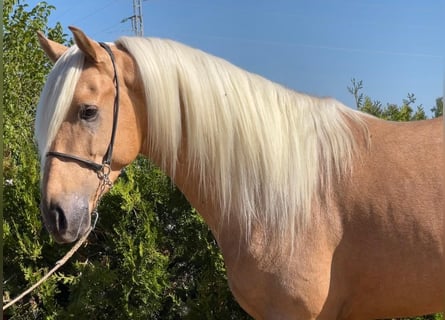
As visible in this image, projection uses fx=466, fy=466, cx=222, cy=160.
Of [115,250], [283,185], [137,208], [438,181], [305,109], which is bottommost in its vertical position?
[115,250]

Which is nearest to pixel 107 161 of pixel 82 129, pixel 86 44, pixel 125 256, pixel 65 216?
pixel 82 129

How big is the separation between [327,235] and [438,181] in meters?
0.48

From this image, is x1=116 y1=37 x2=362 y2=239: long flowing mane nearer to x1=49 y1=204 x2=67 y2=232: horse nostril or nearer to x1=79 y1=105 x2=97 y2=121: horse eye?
x1=79 y1=105 x2=97 y2=121: horse eye

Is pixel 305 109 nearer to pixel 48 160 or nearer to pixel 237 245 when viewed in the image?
pixel 237 245

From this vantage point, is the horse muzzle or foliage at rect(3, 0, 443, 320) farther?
foliage at rect(3, 0, 443, 320)

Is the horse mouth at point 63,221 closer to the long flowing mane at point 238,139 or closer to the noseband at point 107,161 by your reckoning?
the noseband at point 107,161

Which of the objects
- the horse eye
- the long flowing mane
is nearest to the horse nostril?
the horse eye

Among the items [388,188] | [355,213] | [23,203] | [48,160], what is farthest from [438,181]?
[23,203]

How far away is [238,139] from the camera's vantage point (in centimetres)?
195

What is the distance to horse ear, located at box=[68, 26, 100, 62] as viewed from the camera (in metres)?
1.78

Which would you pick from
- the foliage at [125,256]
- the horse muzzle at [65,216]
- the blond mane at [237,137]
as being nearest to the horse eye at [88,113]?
the blond mane at [237,137]

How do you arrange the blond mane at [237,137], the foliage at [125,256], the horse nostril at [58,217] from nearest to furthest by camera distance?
1. the horse nostril at [58,217]
2. the blond mane at [237,137]
3. the foliage at [125,256]

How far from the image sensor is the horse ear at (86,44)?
1.78m

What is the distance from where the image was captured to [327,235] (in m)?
1.85
